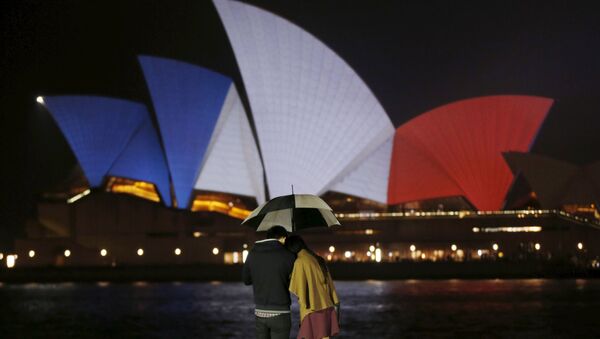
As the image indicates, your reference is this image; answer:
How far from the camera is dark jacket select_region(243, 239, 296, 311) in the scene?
6672mm

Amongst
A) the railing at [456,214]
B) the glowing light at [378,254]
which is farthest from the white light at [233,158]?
the glowing light at [378,254]

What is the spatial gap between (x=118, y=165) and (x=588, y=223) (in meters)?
24.8

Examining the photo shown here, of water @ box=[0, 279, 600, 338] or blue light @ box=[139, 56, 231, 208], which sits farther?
blue light @ box=[139, 56, 231, 208]

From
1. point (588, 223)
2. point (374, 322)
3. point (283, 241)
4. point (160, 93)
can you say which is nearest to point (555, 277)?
point (588, 223)

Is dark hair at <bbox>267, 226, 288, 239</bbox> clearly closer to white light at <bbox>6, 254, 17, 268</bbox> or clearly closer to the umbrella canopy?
the umbrella canopy

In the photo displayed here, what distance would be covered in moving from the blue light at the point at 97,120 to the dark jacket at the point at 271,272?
38826 mm

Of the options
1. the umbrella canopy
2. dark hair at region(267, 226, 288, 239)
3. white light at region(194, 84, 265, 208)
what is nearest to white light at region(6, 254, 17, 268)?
white light at region(194, 84, 265, 208)

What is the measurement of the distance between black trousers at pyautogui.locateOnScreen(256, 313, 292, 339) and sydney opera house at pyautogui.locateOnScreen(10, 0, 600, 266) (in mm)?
31395

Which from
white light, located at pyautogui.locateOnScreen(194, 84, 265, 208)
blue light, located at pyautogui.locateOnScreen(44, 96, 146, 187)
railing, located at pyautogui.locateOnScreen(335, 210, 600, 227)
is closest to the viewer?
white light, located at pyautogui.locateOnScreen(194, 84, 265, 208)

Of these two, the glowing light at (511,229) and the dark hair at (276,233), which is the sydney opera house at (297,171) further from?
the dark hair at (276,233)

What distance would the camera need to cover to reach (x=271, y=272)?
6691mm

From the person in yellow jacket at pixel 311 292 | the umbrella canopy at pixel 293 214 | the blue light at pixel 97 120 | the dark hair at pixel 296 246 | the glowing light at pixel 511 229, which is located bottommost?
the person in yellow jacket at pixel 311 292

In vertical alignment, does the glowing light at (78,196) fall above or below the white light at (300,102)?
below

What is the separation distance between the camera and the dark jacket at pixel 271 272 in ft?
21.9
